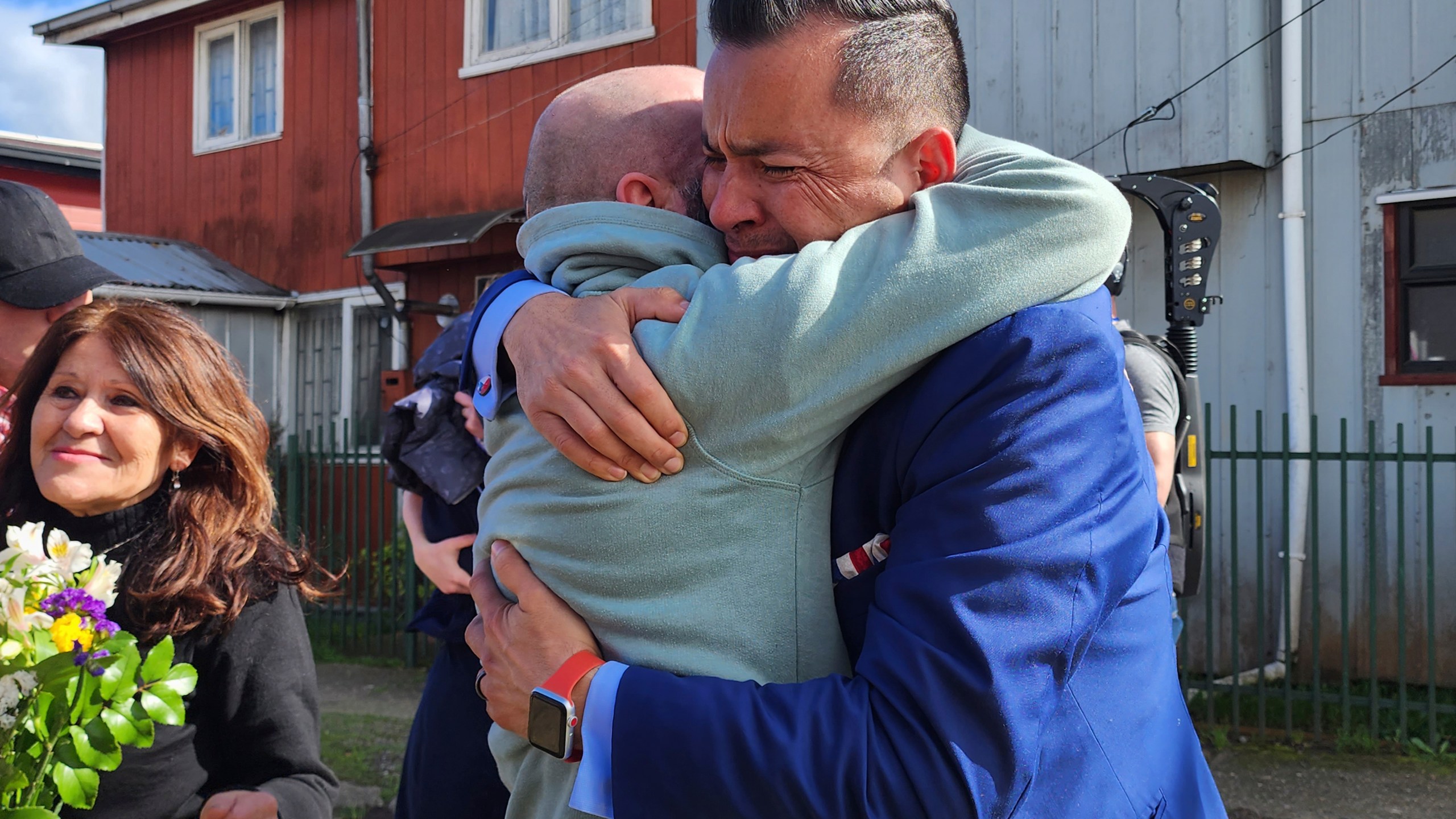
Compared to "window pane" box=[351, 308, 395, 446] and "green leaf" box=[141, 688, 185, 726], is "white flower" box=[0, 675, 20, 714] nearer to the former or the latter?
"green leaf" box=[141, 688, 185, 726]

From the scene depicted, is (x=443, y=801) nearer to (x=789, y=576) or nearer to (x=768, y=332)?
(x=789, y=576)

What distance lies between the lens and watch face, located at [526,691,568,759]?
119 cm

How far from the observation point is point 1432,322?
22.2ft

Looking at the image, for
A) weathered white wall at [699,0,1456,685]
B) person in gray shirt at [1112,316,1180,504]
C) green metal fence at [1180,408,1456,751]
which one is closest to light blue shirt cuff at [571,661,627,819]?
person in gray shirt at [1112,316,1180,504]

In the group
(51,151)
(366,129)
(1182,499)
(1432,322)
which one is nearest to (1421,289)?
(1432,322)

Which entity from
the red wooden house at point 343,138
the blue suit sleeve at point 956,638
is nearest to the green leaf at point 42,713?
the blue suit sleeve at point 956,638

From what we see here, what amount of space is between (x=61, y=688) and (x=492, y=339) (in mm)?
710

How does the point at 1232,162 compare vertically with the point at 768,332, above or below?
above

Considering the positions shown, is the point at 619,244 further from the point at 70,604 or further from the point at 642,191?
the point at 70,604

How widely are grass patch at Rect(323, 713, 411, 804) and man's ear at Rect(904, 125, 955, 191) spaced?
5.28m

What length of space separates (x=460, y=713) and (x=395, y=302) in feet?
29.3

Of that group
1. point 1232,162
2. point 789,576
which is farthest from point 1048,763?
point 1232,162

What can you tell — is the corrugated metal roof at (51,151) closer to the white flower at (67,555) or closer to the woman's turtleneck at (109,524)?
the woman's turtleneck at (109,524)

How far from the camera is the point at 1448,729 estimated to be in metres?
6.07
